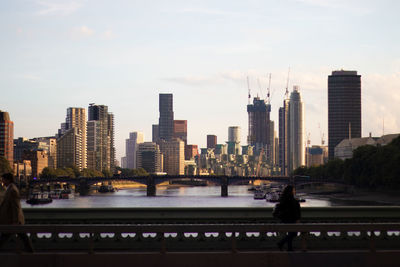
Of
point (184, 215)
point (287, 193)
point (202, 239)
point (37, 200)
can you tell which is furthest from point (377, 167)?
point (202, 239)

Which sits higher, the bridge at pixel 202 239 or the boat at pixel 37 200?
the bridge at pixel 202 239

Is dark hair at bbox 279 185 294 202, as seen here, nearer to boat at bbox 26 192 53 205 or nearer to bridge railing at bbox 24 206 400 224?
bridge railing at bbox 24 206 400 224

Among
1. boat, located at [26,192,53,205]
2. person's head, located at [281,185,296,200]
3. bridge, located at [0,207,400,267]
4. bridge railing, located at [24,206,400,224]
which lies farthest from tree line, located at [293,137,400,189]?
person's head, located at [281,185,296,200]

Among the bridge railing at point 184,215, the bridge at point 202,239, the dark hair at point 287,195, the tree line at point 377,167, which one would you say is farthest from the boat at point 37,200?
the dark hair at point 287,195

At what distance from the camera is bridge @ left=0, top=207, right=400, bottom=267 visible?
57.4ft

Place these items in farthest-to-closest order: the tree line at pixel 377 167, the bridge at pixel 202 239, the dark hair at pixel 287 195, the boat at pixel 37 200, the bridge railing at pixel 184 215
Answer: the tree line at pixel 377 167, the boat at pixel 37 200, the bridge railing at pixel 184 215, the dark hair at pixel 287 195, the bridge at pixel 202 239

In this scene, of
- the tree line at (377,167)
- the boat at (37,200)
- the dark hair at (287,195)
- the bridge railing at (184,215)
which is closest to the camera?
the dark hair at (287,195)

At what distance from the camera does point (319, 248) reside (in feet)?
70.0

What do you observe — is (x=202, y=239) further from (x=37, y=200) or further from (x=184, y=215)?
(x=37, y=200)

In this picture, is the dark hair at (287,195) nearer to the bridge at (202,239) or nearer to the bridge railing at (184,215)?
the bridge at (202,239)

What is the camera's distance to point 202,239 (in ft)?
68.4

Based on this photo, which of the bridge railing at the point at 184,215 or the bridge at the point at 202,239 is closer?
the bridge at the point at 202,239

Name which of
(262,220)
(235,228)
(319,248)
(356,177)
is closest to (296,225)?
(235,228)

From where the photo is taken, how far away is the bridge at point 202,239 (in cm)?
1748
